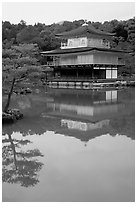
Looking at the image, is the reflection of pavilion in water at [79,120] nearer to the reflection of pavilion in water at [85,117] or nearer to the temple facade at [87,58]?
the reflection of pavilion in water at [85,117]

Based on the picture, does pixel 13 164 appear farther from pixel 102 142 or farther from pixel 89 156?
pixel 102 142

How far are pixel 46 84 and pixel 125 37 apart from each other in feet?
57.5

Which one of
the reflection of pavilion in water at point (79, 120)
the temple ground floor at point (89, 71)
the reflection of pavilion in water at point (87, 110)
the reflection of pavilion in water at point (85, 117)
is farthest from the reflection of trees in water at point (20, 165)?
the temple ground floor at point (89, 71)

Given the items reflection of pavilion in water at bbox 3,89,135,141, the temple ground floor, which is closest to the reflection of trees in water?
reflection of pavilion in water at bbox 3,89,135,141

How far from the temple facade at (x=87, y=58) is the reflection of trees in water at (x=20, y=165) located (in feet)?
65.4

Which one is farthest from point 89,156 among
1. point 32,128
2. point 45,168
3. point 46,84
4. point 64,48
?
point 64,48

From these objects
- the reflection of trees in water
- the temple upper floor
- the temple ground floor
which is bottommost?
the reflection of trees in water

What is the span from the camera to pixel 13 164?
618cm

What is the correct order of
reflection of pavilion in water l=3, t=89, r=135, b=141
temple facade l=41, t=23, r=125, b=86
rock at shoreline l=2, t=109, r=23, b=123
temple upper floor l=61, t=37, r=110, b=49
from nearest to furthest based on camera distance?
reflection of pavilion in water l=3, t=89, r=135, b=141, rock at shoreline l=2, t=109, r=23, b=123, temple facade l=41, t=23, r=125, b=86, temple upper floor l=61, t=37, r=110, b=49

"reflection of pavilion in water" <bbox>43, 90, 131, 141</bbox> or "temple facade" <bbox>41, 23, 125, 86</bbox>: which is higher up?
"temple facade" <bbox>41, 23, 125, 86</bbox>

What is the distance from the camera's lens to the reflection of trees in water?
537 centimetres

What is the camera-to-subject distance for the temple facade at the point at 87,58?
27094 mm

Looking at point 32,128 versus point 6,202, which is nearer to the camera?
point 6,202

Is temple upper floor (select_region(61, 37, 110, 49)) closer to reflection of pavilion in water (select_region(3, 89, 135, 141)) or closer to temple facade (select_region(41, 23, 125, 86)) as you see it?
temple facade (select_region(41, 23, 125, 86))
